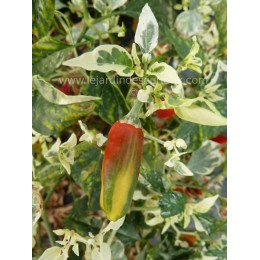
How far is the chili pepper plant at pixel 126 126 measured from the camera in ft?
2.22

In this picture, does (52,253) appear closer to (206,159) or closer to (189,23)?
(206,159)

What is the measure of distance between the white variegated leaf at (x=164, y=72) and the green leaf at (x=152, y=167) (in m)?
0.09

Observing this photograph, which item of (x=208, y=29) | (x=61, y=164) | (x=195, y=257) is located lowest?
(x=195, y=257)

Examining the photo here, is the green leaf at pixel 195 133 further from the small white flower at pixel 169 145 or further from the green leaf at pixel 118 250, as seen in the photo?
the green leaf at pixel 118 250

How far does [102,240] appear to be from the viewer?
71 centimetres

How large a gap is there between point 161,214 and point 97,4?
281 millimetres

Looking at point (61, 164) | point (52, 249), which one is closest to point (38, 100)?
point (61, 164)

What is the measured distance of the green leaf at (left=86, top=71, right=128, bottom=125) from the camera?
0.68 m

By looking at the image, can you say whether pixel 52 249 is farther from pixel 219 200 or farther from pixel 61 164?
pixel 219 200

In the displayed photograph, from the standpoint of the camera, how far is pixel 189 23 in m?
0.69

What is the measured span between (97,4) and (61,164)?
0.21 m

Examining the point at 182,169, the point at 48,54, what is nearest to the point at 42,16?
the point at 48,54

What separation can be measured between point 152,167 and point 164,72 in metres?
0.12

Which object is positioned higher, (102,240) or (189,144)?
(189,144)
